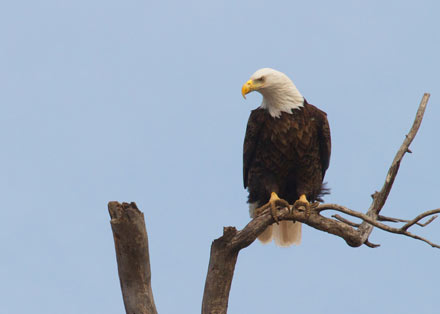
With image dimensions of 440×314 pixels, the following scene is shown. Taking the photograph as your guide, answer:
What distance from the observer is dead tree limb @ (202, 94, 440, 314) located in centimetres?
787

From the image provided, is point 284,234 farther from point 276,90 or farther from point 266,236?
Answer: point 276,90

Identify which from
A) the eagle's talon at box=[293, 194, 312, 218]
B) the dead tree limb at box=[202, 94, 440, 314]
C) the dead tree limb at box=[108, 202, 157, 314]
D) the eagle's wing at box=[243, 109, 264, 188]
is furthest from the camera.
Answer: the eagle's wing at box=[243, 109, 264, 188]

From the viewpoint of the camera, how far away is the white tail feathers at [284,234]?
9.61 m

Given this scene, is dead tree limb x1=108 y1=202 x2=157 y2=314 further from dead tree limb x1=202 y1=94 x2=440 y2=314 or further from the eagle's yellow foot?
the eagle's yellow foot

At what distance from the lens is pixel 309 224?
333 inches

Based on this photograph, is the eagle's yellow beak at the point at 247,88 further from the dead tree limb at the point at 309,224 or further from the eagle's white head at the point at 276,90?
the dead tree limb at the point at 309,224

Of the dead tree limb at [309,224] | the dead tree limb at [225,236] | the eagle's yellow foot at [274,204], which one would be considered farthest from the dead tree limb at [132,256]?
the eagle's yellow foot at [274,204]

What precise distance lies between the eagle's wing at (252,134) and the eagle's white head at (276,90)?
148 millimetres

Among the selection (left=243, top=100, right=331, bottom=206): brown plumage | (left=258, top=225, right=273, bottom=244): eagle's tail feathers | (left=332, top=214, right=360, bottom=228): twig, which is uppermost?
(left=243, top=100, right=331, bottom=206): brown plumage

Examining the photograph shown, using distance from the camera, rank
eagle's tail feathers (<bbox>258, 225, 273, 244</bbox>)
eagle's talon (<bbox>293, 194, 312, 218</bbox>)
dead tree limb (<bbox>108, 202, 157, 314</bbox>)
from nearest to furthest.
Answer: dead tree limb (<bbox>108, 202, 157, 314</bbox>), eagle's talon (<bbox>293, 194, 312, 218</bbox>), eagle's tail feathers (<bbox>258, 225, 273, 244</bbox>)

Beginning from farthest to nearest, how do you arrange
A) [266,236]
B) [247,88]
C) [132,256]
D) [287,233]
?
[287,233] → [266,236] → [247,88] → [132,256]

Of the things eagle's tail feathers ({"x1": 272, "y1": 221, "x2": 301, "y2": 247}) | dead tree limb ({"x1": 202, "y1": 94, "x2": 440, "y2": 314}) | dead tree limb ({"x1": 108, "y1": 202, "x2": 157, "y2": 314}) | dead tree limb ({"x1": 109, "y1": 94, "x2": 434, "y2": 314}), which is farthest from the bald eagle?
dead tree limb ({"x1": 108, "y1": 202, "x2": 157, "y2": 314})

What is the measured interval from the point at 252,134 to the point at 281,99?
0.53 metres

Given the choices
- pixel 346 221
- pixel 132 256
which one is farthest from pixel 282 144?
pixel 132 256
